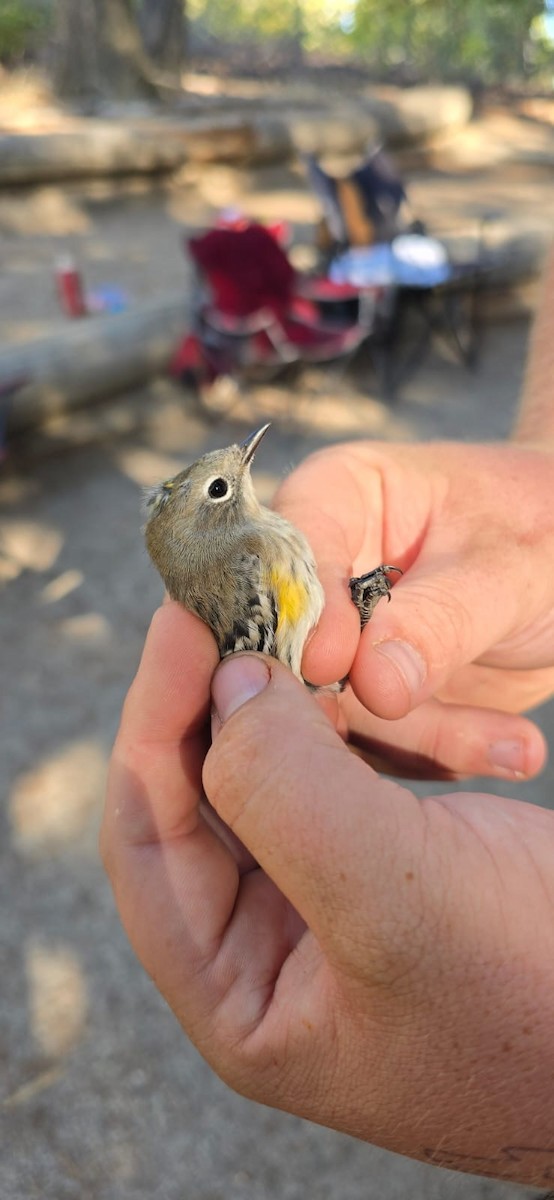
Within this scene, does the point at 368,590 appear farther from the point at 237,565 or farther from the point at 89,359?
the point at 89,359

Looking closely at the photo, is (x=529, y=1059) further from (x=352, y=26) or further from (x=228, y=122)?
(x=352, y=26)

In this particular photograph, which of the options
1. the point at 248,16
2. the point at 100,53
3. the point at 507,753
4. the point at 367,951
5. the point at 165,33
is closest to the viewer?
the point at 367,951

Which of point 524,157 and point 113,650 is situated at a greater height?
point 524,157

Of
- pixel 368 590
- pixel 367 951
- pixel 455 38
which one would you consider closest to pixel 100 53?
pixel 455 38

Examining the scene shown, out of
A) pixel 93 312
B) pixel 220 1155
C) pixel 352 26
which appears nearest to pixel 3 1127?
pixel 220 1155

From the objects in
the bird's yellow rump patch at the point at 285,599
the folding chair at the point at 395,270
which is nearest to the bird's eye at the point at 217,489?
the bird's yellow rump patch at the point at 285,599

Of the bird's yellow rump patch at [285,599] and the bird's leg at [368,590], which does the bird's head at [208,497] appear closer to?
the bird's yellow rump patch at [285,599]
